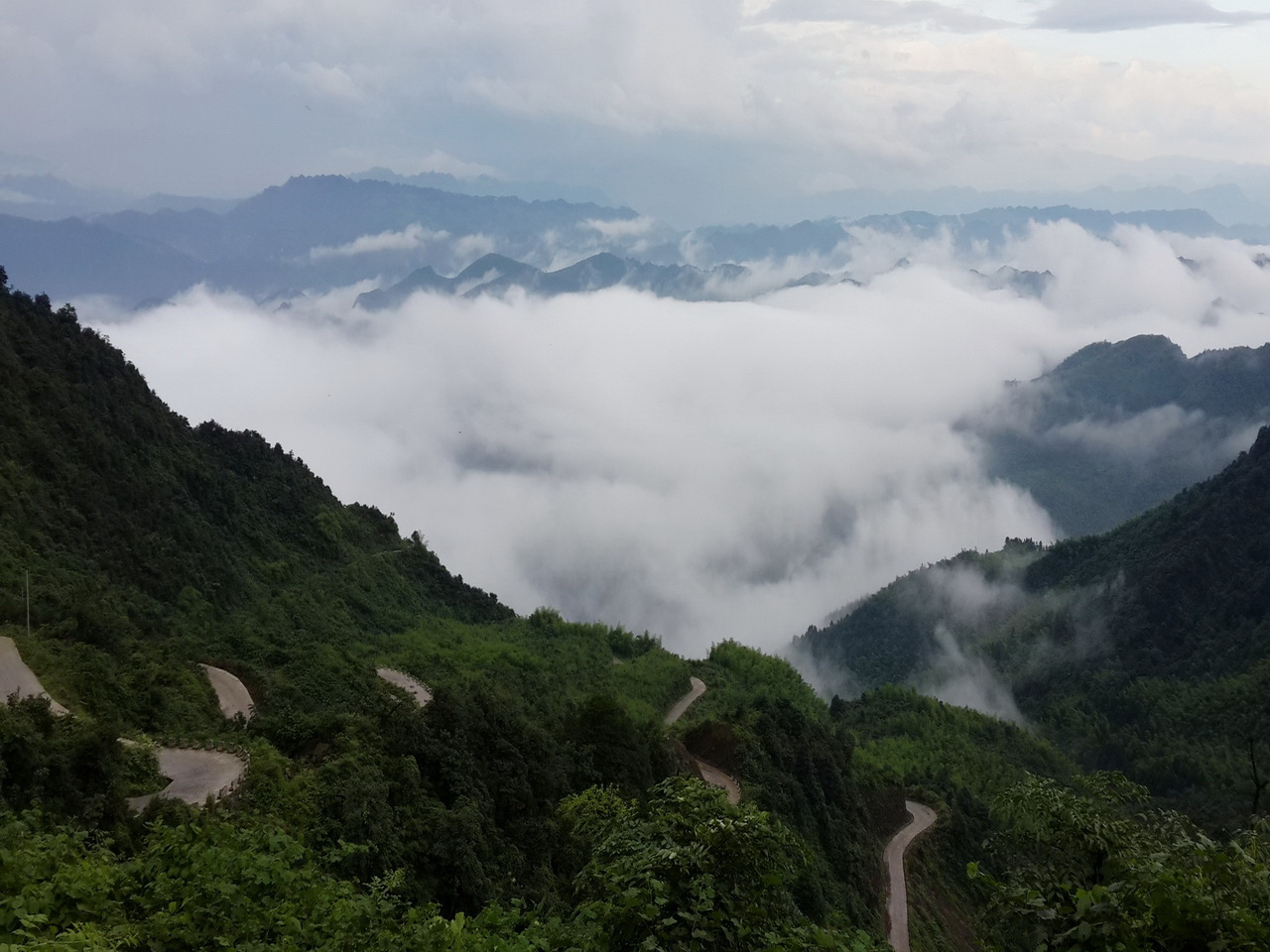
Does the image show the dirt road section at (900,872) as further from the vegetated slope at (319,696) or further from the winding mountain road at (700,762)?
the winding mountain road at (700,762)

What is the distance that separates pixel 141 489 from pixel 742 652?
48851 millimetres

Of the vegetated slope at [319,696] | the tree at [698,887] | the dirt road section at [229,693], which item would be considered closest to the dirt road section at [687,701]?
the vegetated slope at [319,696]

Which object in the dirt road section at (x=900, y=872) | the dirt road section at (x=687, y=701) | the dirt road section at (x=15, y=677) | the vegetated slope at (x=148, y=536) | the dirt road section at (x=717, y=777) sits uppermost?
the vegetated slope at (x=148, y=536)

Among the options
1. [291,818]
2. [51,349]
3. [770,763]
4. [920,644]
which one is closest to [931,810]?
[770,763]

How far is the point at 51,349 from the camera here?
48.3 metres

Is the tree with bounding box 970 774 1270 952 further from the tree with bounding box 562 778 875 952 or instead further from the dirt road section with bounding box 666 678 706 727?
the dirt road section with bounding box 666 678 706 727

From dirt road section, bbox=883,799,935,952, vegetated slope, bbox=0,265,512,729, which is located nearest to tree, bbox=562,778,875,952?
vegetated slope, bbox=0,265,512,729

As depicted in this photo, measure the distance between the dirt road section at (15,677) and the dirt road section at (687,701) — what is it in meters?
36.5

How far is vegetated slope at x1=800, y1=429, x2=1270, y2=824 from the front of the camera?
8012 centimetres

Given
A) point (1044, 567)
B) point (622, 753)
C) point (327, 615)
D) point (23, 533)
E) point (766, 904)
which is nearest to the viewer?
point (766, 904)

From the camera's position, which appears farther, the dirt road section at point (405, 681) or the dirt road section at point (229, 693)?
the dirt road section at point (405, 681)

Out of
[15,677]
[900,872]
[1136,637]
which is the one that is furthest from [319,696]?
[1136,637]

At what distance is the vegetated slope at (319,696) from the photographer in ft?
50.0

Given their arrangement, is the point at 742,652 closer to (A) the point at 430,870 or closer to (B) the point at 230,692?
(B) the point at 230,692
